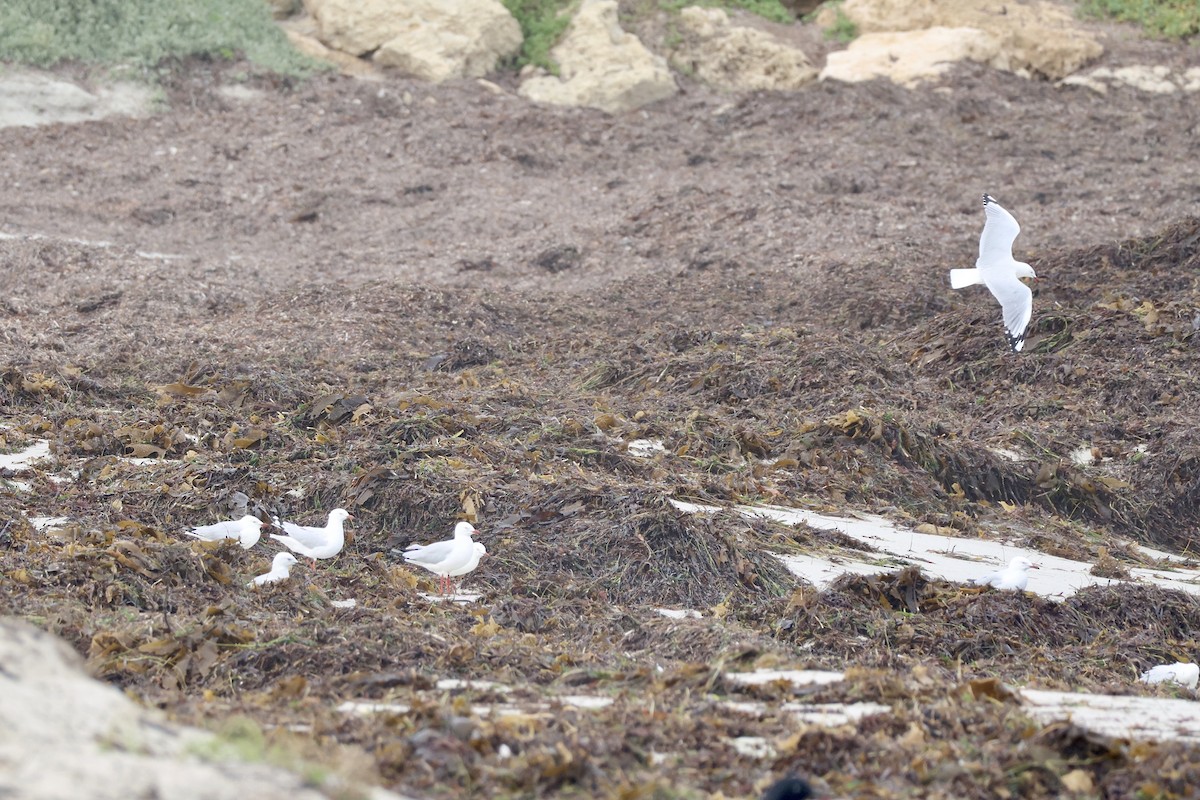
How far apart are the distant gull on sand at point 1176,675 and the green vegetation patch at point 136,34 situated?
15047 mm

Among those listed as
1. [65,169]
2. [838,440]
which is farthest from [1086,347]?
[65,169]

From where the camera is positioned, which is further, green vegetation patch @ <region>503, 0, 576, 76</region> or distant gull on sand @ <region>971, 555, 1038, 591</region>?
green vegetation patch @ <region>503, 0, 576, 76</region>

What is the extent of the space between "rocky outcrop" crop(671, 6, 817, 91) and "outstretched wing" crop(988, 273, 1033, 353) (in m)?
9.87

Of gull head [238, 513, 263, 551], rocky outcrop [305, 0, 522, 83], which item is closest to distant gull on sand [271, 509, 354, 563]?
gull head [238, 513, 263, 551]

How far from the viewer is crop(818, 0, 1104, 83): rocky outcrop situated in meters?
18.0

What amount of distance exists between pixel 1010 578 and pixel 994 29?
1448cm

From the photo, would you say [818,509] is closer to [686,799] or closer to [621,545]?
[621,545]

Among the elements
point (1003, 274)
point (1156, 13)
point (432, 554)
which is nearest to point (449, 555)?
point (432, 554)

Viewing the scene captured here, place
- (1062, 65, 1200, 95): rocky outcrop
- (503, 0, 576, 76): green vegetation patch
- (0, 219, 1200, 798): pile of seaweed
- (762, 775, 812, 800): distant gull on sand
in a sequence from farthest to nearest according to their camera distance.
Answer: (503, 0, 576, 76): green vegetation patch, (1062, 65, 1200, 95): rocky outcrop, (0, 219, 1200, 798): pile of seaweed, (762, 775, 812, 800): distant gull on sand

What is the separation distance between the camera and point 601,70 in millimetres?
18047

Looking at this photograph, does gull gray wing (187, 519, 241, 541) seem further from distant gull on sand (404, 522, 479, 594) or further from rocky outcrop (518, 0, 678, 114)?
rocky outcrop (518, 0, 678, 114)

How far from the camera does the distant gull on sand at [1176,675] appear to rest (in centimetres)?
474

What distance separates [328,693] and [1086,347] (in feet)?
22.5

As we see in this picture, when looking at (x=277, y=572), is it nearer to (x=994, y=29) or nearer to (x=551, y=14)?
(x=551, y=14)
